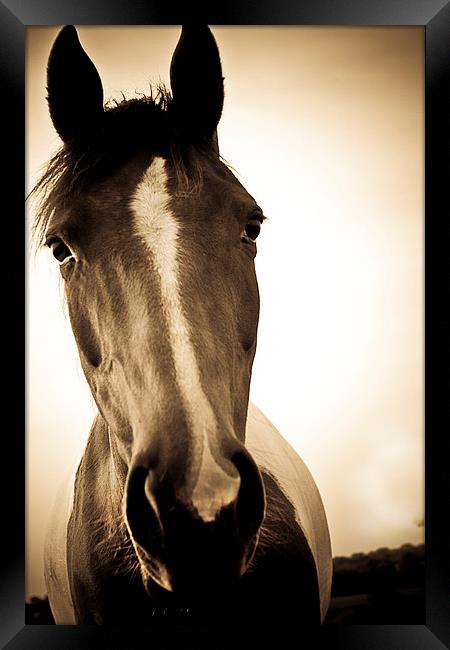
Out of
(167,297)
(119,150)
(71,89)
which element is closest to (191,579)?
(167,297)

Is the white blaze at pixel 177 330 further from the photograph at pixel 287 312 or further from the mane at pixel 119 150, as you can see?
the photograph at pixel 287 312

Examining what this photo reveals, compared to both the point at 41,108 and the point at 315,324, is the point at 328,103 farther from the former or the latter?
the point at 41,108

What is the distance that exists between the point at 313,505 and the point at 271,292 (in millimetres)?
532

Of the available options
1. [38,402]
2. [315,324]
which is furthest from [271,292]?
[38,402]

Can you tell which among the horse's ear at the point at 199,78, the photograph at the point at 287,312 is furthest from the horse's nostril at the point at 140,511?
the horse's ear at the point at 199,78

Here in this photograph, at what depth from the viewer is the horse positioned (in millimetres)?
1118

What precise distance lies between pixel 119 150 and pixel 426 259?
2.63ft

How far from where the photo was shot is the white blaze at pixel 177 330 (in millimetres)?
1078

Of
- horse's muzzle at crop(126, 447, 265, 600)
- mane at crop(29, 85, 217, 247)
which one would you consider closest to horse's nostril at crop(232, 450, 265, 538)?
horse's muzzle at crop(126, 447, 265, 600)

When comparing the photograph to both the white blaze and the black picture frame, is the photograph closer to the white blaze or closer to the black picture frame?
the black picture frame

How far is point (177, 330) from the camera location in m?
1.17

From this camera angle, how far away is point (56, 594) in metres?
1.60

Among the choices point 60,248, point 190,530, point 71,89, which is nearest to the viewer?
point 190,530

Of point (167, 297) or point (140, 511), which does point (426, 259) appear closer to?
point (167, 297)
